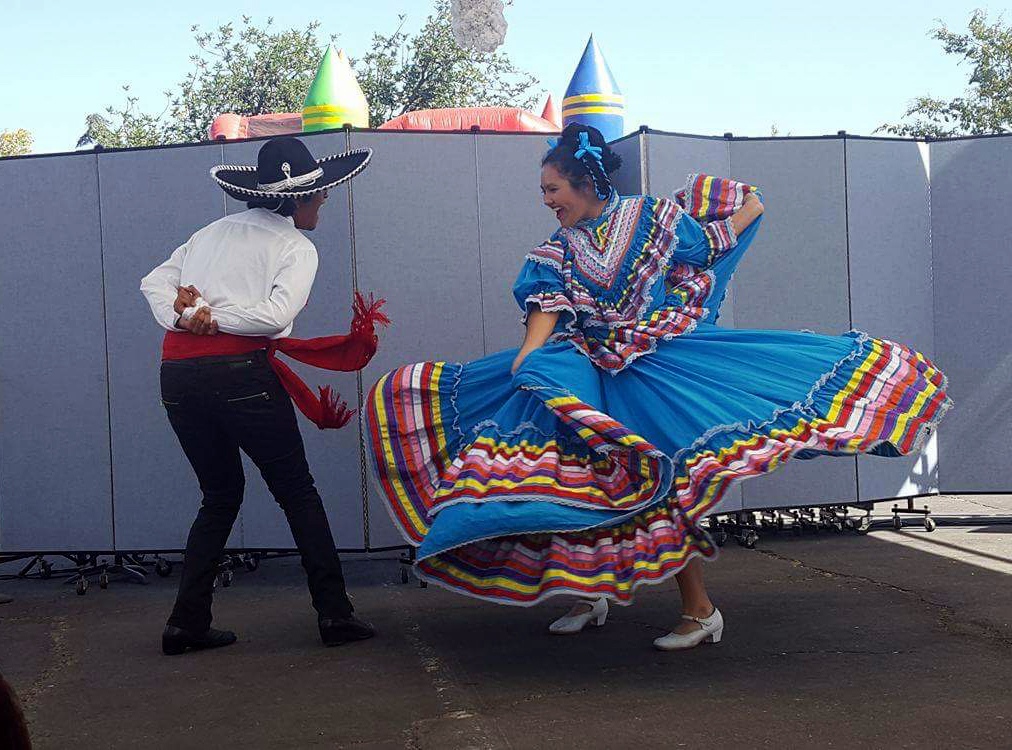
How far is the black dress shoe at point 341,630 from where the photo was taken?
13.7ft

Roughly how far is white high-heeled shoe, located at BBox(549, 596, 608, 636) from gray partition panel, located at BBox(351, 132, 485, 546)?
5.23 ft

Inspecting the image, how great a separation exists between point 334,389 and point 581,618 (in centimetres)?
194

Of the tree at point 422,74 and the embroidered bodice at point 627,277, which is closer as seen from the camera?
the embroidered bodice at point 627,277

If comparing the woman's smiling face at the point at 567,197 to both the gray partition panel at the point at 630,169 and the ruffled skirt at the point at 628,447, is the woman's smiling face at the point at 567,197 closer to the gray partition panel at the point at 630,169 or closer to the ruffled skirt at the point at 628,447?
the ruffled skirt at the point at 628,447

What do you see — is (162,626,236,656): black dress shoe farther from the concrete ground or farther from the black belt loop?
the black belt loop

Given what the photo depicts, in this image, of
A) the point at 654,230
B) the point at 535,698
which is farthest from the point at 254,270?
the point at 535,698

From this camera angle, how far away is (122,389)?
5898 millimetres

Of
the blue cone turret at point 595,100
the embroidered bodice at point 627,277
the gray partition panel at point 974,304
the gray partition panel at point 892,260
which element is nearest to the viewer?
the embroidered bodice at point 627,277

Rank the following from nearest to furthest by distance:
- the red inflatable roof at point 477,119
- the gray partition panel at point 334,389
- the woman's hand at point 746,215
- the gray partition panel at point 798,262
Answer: the woman's hand at point 746,215
the gray partition panel at point 334,389
the gray partition panel at point 798,262
the red inflatable roof at point 477,119

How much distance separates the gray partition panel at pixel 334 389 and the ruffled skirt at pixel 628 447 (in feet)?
5.13

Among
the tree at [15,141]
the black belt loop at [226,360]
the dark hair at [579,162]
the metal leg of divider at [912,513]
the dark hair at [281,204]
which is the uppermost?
the tree at [15,141]

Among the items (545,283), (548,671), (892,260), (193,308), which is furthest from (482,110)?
(548,671)

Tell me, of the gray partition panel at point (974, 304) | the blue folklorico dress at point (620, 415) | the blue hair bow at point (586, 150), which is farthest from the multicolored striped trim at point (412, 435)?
the gray partition panel at point (974, 304)

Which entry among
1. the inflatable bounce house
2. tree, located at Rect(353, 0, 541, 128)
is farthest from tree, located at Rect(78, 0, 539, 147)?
the inflatable bounce house
